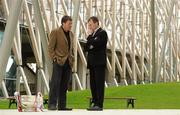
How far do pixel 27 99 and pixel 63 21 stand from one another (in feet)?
6.36

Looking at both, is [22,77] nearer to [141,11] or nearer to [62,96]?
[62,96]

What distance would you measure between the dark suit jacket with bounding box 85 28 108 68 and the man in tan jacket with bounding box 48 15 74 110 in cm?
45

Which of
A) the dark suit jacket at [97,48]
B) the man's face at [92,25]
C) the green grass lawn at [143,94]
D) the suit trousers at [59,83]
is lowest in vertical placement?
the green grass lawn at [143,94]

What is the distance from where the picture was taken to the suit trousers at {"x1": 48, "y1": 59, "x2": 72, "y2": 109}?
467 inches

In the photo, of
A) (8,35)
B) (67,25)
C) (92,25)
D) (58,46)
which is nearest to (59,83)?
(58,46)

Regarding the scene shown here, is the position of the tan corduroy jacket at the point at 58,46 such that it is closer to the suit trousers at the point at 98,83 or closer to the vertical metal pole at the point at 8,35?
the suit trousers at the point at 98,83

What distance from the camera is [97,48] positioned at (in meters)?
11.9

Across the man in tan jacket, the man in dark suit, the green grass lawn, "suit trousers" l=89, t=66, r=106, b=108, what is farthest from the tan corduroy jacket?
the green grass lawn

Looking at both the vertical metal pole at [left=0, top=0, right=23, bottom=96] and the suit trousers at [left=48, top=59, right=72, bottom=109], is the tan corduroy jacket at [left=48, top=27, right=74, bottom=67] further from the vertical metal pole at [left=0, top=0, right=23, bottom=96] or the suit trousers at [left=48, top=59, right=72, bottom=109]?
the vertical metal pole at [left=0, top=0, right=23, bottom=96]

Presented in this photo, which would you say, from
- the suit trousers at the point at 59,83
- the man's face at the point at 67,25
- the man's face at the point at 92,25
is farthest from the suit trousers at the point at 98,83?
the man's face at the point at 67,25

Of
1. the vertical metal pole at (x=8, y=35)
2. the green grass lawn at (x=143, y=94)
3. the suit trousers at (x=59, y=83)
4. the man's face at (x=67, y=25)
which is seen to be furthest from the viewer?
the green grass lawn at (x=143, y=94)

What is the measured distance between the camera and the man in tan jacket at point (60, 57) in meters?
11.8

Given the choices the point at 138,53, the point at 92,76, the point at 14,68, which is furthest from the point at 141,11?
the point at 92,76

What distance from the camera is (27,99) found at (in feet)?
38.1
